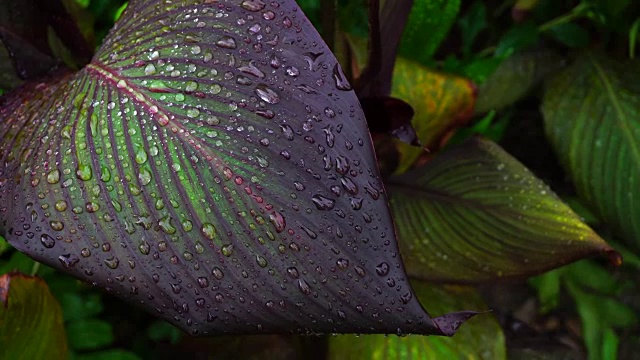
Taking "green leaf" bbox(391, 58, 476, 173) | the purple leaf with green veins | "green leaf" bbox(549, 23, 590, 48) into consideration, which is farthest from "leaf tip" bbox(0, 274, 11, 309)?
"green leaf" bbox(549, 23, 590, 48)

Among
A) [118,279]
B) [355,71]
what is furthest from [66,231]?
[355,71]

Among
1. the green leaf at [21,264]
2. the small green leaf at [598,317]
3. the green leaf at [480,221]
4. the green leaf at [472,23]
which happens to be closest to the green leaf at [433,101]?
the green leaf at [480,221]

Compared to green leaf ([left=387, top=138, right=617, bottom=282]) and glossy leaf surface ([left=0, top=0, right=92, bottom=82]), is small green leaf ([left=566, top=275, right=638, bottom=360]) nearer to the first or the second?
green leaf ([left=387, top=138, right=617, bottom=282])

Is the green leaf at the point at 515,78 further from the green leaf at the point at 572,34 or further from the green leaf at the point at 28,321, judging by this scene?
the green leaf at the point at 28,321

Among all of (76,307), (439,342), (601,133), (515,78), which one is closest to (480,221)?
(439,342)

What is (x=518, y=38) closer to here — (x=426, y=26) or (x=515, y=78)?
(x=515, y=78)

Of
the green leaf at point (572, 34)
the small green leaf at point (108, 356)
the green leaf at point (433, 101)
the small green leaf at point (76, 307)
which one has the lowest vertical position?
the small green leaf at point (108, 356)

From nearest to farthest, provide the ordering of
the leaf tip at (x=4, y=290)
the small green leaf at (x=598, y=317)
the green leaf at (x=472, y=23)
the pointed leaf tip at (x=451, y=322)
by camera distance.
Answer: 1. the pointed leaf tip at (x=451, y=322)
2. the leaf tip at (x=4, y=290)
3. the small green leaf at (x=598, y=317)
4. the green leaf at (x=472, y=23)
